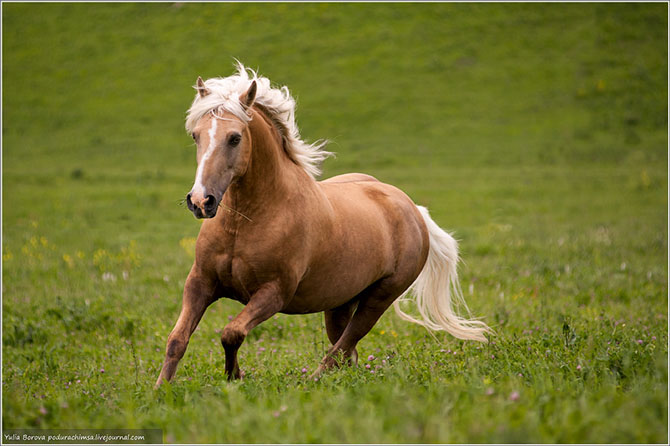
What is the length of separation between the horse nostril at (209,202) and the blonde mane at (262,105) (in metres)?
0.75

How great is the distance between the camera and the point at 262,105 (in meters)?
5.56

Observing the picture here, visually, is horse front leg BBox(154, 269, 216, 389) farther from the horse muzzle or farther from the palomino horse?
the horse muzzle

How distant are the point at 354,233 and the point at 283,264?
3.22ft

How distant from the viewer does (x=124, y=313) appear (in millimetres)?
8703

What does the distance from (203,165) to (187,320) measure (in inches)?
51.3

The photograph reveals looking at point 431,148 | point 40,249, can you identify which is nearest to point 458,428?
A: point 40,249

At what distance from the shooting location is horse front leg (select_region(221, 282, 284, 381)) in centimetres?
507

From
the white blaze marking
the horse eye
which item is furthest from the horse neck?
the white blaze marking

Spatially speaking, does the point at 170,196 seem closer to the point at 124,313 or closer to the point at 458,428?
the point at 124,313

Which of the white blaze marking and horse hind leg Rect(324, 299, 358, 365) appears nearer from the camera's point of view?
the white blaze marking

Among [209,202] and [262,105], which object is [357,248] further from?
[209,202]

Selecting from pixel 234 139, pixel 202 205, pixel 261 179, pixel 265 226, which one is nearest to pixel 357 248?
pixel 265 226

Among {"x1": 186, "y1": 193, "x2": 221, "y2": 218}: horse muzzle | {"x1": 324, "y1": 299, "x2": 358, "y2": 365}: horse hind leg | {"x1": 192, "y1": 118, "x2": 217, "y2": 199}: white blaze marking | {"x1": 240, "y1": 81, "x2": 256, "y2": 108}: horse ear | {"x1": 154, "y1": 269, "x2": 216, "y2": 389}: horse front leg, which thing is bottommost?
{"x1": 324, "y1": 299, "x2": 358, "y2": 365}: horse hind leg

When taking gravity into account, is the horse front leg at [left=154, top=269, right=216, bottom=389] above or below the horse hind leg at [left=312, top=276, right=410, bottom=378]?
above
